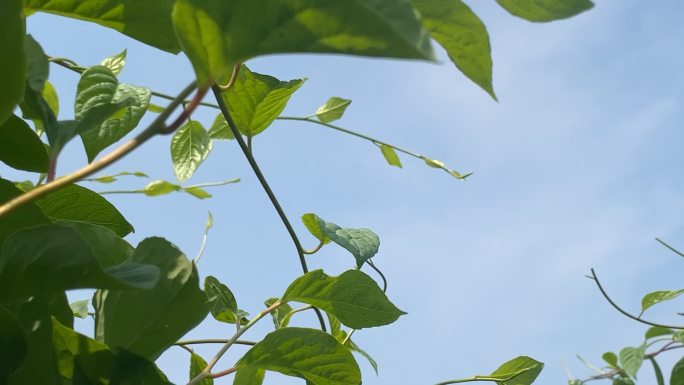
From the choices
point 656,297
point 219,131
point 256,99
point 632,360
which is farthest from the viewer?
point 632,360

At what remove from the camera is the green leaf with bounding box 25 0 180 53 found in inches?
14.0

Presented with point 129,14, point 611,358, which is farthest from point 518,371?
point 611,358

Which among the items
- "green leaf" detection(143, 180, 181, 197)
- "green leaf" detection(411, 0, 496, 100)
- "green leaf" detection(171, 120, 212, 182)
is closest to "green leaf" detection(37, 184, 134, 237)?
"green leaf" detection(411, 0, 496, 100)

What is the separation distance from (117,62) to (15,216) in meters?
0.39

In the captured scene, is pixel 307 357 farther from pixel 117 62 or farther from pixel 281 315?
pixel 117 62

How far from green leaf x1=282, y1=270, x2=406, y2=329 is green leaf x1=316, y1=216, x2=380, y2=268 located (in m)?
0.03

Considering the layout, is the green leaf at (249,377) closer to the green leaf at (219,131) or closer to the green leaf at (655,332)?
the green leaf at (219,131)

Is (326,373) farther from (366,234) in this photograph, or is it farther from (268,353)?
(366,234)

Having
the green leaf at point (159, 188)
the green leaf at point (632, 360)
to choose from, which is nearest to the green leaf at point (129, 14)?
the green leaf at point (159, 188)

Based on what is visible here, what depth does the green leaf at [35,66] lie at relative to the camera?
0.86 ft

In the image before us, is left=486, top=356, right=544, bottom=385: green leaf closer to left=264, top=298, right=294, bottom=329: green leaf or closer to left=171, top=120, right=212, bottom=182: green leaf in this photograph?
left=264, top=298, right=294, bottom=329: green leaf

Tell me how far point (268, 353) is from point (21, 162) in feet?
0.51

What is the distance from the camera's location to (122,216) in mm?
409

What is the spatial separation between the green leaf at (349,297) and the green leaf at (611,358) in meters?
1.13
